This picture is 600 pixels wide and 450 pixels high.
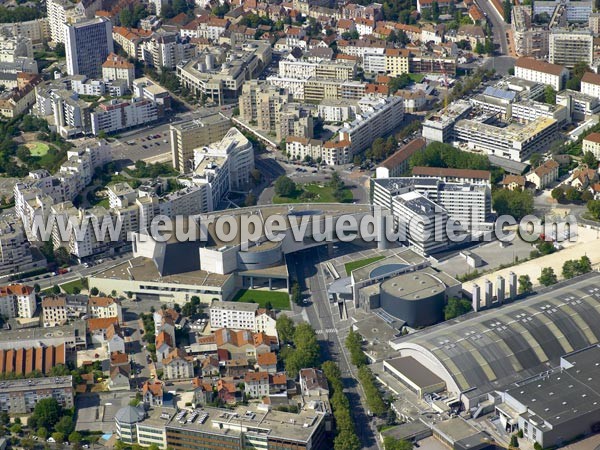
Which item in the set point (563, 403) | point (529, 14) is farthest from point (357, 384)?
point (529, 14)

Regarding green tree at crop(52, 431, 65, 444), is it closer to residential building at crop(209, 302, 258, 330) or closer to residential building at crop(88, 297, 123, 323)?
residential building at crop(88, 297, 123, 323)

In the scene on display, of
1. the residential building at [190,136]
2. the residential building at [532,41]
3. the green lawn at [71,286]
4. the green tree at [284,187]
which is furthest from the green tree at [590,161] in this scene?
the green lawn at [71,286]

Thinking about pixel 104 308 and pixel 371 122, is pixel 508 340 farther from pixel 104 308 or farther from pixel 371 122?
pixel 371 122

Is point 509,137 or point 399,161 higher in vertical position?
point 509,137

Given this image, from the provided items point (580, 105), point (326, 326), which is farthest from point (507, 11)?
point (326, 326)

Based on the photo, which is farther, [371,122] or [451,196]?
[371,122]

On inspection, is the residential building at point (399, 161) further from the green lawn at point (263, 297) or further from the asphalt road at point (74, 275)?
the asphalt road at point (74, 275)

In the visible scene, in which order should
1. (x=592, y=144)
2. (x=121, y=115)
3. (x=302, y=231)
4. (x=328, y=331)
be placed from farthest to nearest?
1. (x=121, y=115)
2. (x=592, y=144)
3. (x=302, y=231)
4. (x=328, y=331)
